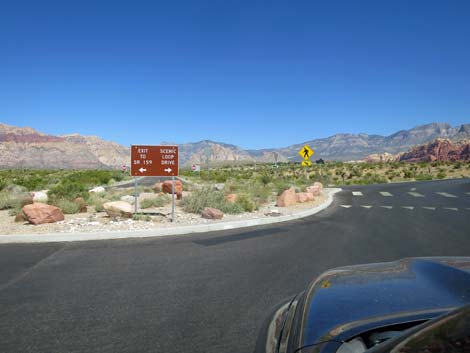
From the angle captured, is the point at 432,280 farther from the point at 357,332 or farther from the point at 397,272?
the point at 357,332

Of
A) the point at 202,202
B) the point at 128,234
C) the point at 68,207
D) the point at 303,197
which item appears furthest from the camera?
the point at 303,197

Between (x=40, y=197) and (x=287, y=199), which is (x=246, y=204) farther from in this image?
(x=40, y=197)

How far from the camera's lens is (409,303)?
7.39 feet

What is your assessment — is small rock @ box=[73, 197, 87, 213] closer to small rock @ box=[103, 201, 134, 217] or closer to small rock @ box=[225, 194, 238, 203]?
small rock @ box=[103, 201, 134, 217]

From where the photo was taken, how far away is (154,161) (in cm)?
1212

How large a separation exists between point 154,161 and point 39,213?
3.78 metres

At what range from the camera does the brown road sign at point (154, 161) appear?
12.0 metres

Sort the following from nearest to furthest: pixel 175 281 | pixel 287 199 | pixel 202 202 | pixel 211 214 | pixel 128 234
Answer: pixel 175 281 < pixel 128 234 < pixel 211 214 < pixel 202 202 < pixel 287 199

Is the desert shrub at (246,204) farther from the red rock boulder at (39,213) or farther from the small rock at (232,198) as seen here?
the red rock boulder at (39,213)

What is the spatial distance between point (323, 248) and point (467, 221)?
7264 mm

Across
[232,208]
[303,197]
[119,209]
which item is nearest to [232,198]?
[232,208]

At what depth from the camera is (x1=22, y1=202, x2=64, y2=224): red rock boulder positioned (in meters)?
10.9

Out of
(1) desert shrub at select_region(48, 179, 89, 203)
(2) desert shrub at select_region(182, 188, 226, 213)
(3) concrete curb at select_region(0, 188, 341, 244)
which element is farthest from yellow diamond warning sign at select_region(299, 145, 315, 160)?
(1) desert shrub at select_region(48, 179, 89, 203)

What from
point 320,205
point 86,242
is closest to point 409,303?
point 86,242
